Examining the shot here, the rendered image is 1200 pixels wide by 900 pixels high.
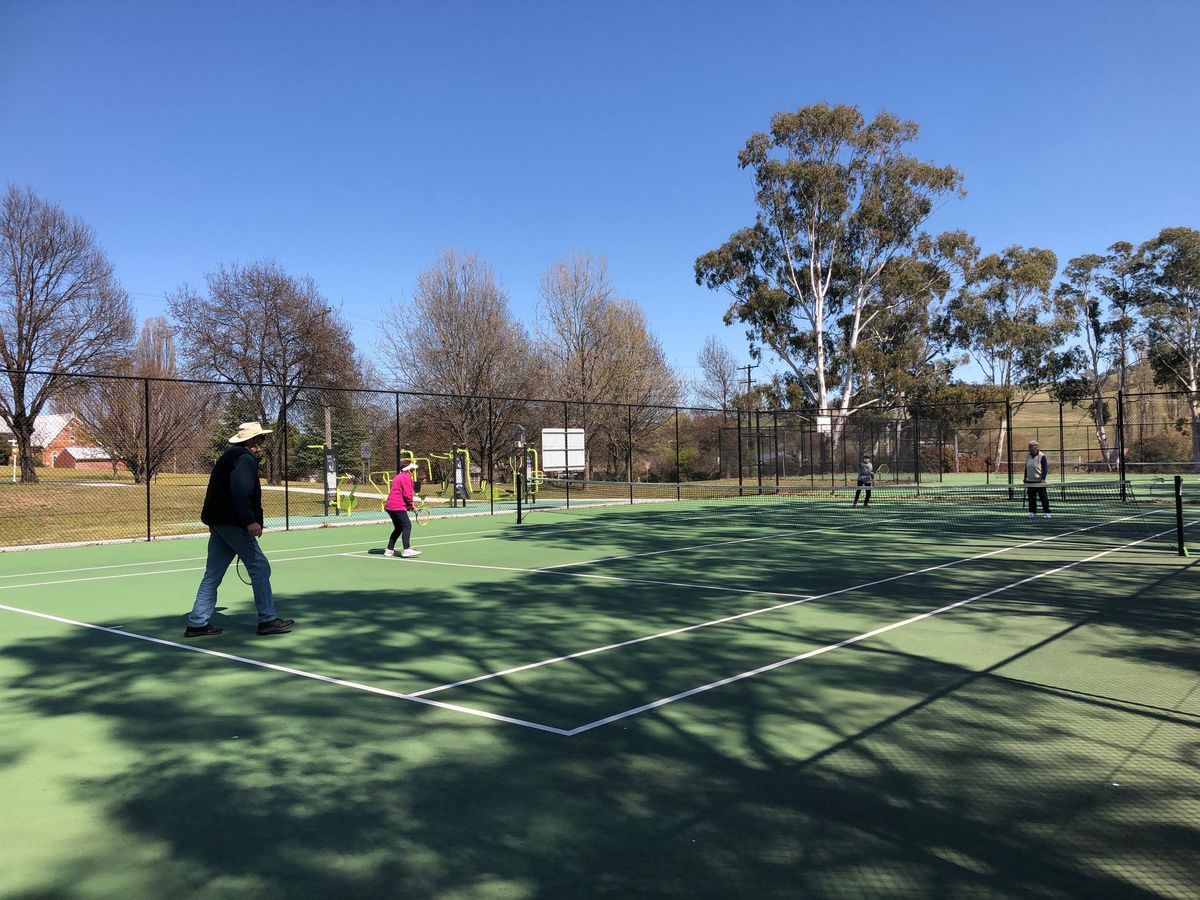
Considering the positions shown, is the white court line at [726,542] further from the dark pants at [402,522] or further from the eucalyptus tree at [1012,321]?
the eucalyptus tree at [1012,321]

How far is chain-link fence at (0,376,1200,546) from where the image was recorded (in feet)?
81.3

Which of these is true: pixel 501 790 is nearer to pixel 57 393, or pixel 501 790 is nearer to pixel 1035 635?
pixel 1035 635

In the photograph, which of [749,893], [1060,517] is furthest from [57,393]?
[749,893]

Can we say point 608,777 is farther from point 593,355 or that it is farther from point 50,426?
point 50,426

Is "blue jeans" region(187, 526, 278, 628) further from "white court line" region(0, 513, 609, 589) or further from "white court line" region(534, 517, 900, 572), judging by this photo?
"white court line" region(0, 513, 609, 589)

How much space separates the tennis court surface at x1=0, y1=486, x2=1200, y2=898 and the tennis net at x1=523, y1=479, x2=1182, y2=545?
806 cm

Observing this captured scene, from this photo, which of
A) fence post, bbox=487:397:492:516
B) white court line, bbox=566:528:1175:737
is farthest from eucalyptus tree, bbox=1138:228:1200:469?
white court line, bbox=566:528:1175:737

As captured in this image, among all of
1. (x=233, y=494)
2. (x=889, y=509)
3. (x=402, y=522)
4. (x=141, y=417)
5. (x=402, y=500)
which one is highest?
(x=141, y=417)

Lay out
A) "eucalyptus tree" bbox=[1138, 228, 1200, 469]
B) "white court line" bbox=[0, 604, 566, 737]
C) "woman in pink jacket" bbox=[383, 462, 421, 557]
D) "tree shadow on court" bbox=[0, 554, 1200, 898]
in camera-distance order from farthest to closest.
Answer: "eucalyptus tree" bbox=[1138, 228, 1200, 469] → "woman in pink jacket" bbox=[383, 462, 421, 557] → "white court line" bbox=[0, 604, 566, 737] → "tree shadow on court" bbox=[0, 554, 1200, 898]

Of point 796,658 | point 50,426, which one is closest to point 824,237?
point 796,658

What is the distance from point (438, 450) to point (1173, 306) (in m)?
43.9

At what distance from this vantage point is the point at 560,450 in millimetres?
25094

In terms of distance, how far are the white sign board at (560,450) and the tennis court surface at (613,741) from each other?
14313mm

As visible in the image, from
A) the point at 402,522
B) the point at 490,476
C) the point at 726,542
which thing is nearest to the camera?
the point at 402,522
